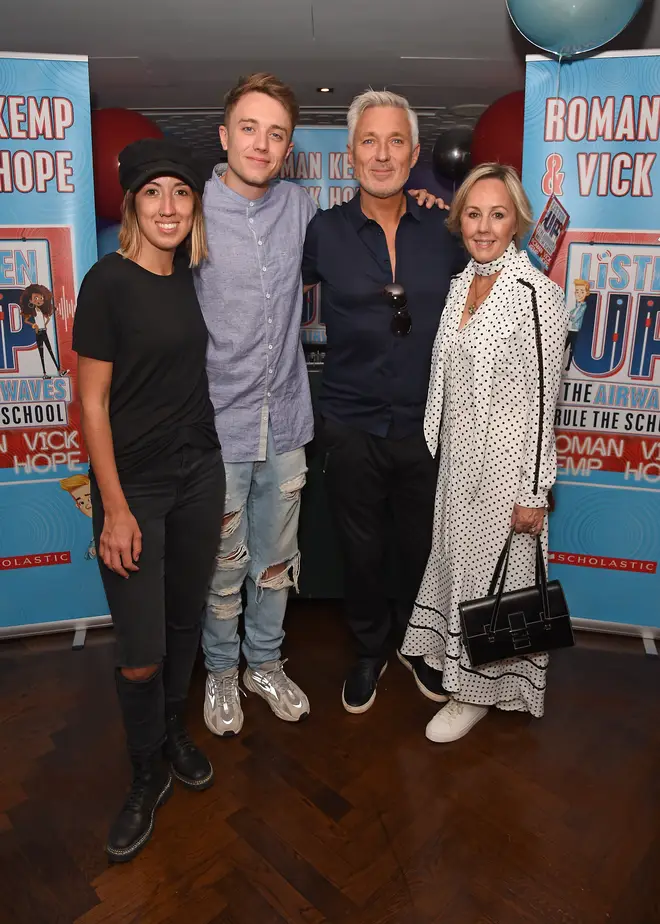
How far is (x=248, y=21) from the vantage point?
283cm

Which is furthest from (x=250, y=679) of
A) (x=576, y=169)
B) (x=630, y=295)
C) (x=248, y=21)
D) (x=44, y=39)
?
(x=44, y=39)

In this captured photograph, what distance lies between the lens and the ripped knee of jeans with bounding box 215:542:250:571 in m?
2.23

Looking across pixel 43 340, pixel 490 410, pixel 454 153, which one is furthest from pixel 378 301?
pixel 454 153

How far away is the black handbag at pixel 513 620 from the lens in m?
2.12

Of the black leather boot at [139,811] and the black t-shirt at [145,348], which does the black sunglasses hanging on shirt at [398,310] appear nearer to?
the black t-shirt at [145,348]

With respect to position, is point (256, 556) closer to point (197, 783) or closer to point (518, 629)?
point (197, 783)

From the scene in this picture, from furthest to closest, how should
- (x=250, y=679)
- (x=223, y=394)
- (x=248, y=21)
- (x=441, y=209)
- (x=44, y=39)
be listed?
(x=44, y=39), (x=248, y=21), (x=250, y=679), (x=441, y=209), (x=223, y=394)

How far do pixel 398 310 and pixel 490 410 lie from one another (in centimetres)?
38

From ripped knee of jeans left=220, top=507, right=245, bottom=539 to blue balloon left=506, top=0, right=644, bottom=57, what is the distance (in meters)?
1.75

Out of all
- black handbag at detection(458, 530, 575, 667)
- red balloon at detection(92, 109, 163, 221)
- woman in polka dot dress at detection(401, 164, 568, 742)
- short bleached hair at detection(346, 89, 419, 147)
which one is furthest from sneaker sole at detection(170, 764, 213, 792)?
red balloon at detection(92, 109, 163, 221)

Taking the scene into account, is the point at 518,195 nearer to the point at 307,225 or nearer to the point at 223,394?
the point at 307,225

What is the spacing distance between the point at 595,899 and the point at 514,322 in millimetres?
1402

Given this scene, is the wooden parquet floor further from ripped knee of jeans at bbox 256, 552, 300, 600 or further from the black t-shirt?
the black t-shirt

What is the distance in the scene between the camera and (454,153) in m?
3.20
